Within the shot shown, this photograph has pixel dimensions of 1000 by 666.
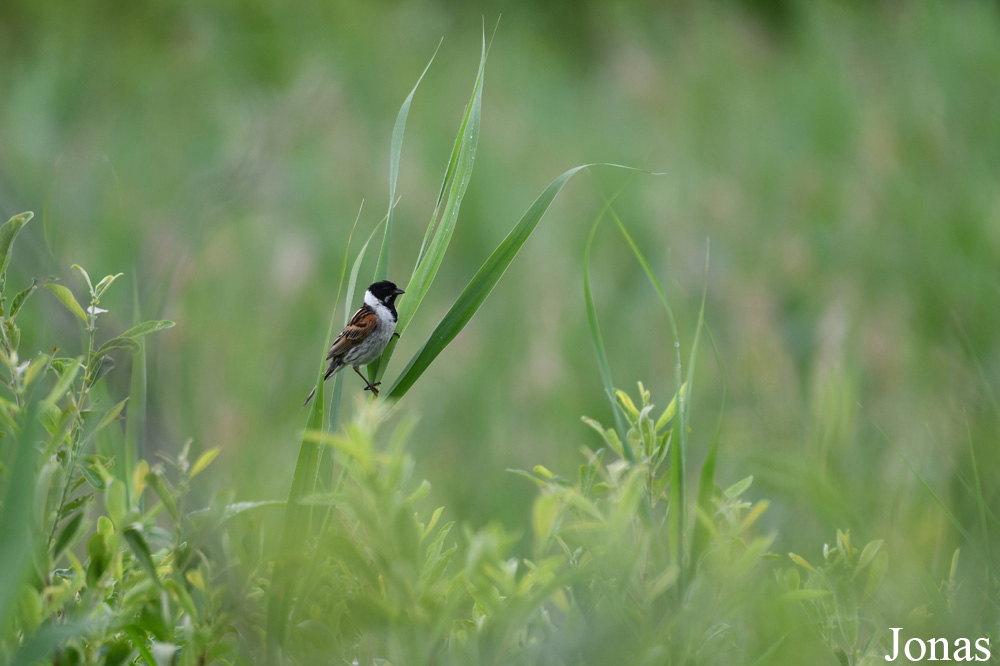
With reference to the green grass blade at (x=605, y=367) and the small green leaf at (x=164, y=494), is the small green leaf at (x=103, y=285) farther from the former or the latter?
the green grass blade at (x=605, y=367)

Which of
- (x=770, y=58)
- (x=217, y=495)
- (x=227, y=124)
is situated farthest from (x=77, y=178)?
(x=770, y=58)

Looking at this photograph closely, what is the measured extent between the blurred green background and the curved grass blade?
28 centimetres

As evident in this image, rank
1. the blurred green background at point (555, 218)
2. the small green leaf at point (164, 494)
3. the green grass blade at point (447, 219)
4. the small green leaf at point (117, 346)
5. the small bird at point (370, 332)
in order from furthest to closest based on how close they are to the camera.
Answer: the blurred green background at point (555, 218), the small bird at point (370, 332), the green grass blade at point (447, 219), the small green leaf at point (117, 346), the small green leaf at point (164, 494)

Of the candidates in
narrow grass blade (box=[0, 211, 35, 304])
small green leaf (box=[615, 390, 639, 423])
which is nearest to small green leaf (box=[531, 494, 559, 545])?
small green leaf (box=[615, 390, 639, 423])

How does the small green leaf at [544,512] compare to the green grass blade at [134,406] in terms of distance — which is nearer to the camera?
the small green leaf at [544,512]

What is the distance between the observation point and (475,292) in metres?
0.81

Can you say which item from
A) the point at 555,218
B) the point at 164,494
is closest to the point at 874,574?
the point at 164,494

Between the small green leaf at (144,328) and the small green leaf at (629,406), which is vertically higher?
the small green leaf at (144,328)

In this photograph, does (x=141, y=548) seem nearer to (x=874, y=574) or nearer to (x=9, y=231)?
(x=9, y=231)

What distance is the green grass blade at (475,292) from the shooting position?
784mm

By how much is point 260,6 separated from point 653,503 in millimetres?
5633

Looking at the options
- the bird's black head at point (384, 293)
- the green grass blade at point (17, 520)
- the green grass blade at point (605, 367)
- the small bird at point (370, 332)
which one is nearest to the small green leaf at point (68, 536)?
the green grass blade at point (17, 520)

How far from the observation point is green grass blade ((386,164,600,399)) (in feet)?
2.57

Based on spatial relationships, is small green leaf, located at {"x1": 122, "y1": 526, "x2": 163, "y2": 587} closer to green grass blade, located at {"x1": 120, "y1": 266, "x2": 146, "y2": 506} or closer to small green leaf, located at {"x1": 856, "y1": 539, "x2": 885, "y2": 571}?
green grass blade, located at {"x1": 120, "y1": 266, "x2": 146, "y2": 506}
